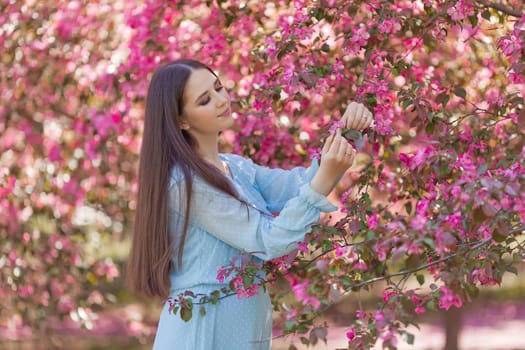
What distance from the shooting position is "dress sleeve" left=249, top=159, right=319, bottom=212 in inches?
94.7

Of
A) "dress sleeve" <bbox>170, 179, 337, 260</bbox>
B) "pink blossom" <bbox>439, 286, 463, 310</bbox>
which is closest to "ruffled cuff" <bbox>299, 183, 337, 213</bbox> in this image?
"dress sleeve" <bbox>170, 179, 337, 260</bbox>

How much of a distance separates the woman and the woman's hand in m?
0.11

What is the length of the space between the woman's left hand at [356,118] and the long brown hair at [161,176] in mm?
324

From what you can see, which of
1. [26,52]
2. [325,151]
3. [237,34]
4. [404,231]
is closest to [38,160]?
[26,52]

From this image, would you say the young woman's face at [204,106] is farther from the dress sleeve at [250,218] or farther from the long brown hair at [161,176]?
the dress sleeve at [250,218]

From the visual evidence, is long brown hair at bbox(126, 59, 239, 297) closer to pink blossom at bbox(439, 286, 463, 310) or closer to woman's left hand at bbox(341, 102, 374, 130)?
woman's left hand at bbox(341, 102, 374, 130)

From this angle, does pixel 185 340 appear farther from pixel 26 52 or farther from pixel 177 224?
pixel 26 52

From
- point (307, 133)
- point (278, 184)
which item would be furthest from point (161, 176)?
point (307, 133)

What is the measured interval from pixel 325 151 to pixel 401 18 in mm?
589

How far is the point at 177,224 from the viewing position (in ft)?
7.35

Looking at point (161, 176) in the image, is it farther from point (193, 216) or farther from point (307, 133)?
point (307, 133)

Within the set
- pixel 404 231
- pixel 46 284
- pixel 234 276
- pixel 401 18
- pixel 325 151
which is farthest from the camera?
pixel 46 284

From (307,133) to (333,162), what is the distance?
3.93ft

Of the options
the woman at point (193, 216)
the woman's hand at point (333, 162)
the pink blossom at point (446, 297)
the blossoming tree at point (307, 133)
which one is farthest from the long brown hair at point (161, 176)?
the pink blossom at point (446, 297)
